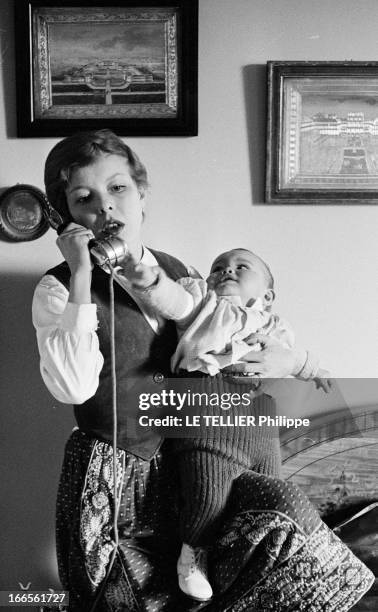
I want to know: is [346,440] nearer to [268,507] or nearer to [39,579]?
[268,507]

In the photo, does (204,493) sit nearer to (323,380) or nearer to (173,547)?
(173,547)

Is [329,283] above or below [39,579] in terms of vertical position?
above

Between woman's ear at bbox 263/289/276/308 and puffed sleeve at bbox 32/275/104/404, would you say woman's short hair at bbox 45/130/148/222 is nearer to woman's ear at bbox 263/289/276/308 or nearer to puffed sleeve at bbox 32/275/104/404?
puffed sleeve at bbox 32/275/104/404

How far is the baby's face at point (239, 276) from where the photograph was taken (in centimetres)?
144

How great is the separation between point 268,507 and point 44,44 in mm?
1094

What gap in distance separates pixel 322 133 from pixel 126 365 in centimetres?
68

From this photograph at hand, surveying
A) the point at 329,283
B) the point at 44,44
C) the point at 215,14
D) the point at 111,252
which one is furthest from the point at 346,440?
the point at 44,44

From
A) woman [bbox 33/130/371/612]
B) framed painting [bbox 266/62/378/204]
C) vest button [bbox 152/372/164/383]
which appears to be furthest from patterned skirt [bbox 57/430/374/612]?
framed painting [bbox 266/62/378/204]

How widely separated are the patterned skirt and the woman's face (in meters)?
0.41

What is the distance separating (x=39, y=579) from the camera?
167 centimetres

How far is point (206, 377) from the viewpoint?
4.56 feet

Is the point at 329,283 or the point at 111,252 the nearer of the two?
the point at 111,252

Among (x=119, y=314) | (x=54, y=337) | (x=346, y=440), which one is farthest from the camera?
(x=346, y=440)

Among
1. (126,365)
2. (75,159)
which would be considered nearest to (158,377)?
(126,365)
